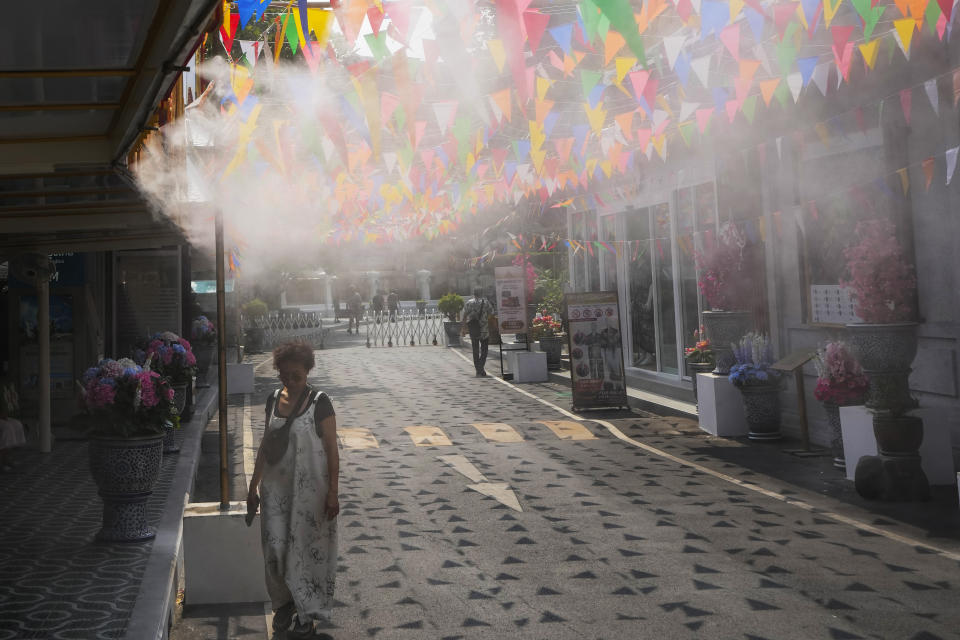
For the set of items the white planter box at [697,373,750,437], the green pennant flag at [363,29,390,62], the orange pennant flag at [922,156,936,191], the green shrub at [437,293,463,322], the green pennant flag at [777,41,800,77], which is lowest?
the white planter box at [697,373,750,437]

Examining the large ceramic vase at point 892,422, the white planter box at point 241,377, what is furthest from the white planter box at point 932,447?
the white planter box at point 241,377

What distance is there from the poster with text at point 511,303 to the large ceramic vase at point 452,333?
11125 millimetres

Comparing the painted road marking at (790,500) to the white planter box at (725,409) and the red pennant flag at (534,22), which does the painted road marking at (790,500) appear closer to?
the white planter box at (725,409)

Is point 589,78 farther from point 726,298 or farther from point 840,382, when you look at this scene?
point 726,298

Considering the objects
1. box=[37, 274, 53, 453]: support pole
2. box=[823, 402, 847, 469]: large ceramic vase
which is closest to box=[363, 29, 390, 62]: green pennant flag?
box=[823, 402, 847, 469]: large ceramic vase

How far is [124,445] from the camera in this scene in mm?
7348

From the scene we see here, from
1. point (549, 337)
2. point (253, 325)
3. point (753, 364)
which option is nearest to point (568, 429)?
point (753, 364)

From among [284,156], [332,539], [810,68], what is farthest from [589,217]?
[332,539]

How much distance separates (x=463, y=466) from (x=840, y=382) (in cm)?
421

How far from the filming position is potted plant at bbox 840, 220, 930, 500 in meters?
8.35

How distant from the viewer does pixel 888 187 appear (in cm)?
1004

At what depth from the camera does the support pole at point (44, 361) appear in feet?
37.3

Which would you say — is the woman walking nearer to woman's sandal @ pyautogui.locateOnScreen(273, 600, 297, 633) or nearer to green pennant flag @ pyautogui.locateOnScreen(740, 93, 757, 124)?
woman's sandal @ pyautogui.locateOnScreen(273, 600, 297, 633)

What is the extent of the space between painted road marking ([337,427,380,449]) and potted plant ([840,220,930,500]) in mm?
6330
